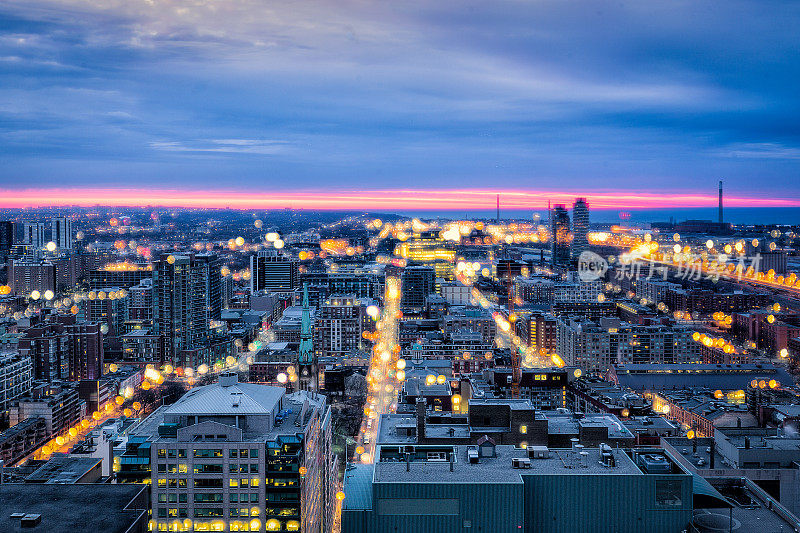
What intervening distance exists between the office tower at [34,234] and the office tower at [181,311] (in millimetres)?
52995

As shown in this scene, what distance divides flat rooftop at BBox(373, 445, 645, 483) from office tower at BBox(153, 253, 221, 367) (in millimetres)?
29135

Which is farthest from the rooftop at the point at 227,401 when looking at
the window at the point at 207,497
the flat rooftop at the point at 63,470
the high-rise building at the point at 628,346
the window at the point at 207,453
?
the high-rise building at the point at 628,346

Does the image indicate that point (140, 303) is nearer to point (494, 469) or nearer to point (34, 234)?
point (494, 469)

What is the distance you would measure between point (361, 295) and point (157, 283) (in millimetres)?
19057

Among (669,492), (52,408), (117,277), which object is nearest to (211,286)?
(117,277)

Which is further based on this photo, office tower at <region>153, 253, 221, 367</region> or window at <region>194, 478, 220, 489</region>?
office tower at <region>153, 253, 221, 367</region>

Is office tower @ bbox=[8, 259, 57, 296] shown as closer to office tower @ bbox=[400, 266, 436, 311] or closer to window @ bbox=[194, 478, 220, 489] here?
office tower @ bbox=[400, 266, 436, 311]

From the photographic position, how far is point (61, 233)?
87.6 meters

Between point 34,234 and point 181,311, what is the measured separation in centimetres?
5547

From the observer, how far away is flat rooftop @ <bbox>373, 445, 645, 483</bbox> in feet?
36.6

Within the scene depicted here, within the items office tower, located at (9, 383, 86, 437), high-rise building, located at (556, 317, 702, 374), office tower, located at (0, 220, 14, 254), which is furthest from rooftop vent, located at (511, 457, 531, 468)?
office tower, located at (0, 220, 14, 254)

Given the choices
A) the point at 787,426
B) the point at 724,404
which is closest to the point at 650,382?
the point at 724,404

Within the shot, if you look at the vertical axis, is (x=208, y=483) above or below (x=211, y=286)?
below

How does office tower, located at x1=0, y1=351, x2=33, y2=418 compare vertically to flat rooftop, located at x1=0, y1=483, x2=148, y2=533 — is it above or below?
below
